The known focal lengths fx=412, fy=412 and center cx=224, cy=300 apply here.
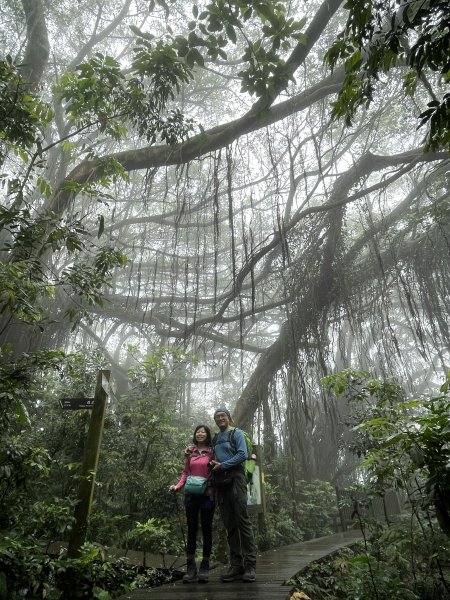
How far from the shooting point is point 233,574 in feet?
7.84

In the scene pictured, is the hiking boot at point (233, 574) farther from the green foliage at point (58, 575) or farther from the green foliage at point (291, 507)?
the green foliage at point (291, 507)

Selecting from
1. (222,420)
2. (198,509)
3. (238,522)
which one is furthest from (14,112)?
(238,522)

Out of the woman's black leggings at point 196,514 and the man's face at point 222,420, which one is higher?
the man's face at point 222,420

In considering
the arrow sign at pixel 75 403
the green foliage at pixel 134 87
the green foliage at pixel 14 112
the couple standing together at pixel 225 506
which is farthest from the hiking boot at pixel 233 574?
the green foliage at pixel 134 87

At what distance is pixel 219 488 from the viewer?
2521mm

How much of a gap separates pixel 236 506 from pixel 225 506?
4.2 inches

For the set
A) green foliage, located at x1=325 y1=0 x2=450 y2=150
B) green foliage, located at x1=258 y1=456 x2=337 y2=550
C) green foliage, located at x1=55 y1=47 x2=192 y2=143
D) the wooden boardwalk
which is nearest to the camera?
green foliage, located at x1=325 y1=0 x2=450 y2=150

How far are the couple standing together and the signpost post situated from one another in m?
0.50

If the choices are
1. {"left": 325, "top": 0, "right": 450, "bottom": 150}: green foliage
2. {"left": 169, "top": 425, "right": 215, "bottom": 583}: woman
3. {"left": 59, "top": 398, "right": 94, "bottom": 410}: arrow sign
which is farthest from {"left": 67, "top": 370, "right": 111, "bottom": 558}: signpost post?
{"left": 325, "top": 0, "right": 450, "bottom": 150}: green foliage

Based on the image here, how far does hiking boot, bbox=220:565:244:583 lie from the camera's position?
235 centimetres

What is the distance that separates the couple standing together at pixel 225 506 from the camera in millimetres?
2398

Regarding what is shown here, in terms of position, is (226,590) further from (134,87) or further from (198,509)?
(134,87)

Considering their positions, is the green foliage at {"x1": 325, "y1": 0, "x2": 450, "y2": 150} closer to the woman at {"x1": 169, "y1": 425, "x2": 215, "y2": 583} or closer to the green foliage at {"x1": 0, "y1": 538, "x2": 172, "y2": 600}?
the woman at {"x1": 169, "y1": 425, "x2": 215, "y2": 583}

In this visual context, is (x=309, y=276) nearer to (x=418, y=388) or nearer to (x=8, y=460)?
(x=8, y=460)
